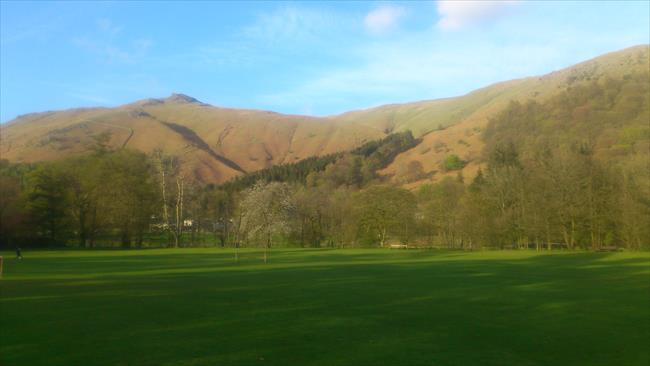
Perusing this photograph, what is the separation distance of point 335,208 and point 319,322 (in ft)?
268

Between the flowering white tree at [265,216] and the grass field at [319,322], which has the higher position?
the flowering white tree at [265,216]

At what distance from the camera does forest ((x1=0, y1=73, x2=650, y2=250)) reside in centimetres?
7488

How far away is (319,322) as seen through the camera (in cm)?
1802

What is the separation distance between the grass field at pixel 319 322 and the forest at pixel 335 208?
1337 inches

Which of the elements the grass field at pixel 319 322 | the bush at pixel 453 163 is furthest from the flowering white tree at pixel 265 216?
the bush at pixel 453 163

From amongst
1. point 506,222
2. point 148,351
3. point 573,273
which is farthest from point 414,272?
point 506,222

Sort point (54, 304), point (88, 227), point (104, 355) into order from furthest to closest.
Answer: point (88, 227) → point (54, 304) → point (104, 355)

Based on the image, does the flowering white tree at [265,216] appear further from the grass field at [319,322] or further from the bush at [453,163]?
the bush at [453,163]

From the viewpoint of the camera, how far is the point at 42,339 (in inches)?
576

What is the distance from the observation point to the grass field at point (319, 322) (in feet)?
44.3

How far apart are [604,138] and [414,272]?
11277 cm

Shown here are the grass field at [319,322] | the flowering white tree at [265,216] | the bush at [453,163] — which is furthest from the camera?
the bush at [453,163]

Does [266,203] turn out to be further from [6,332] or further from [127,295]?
[6,332]

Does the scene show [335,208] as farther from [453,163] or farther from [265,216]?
[453,163]
